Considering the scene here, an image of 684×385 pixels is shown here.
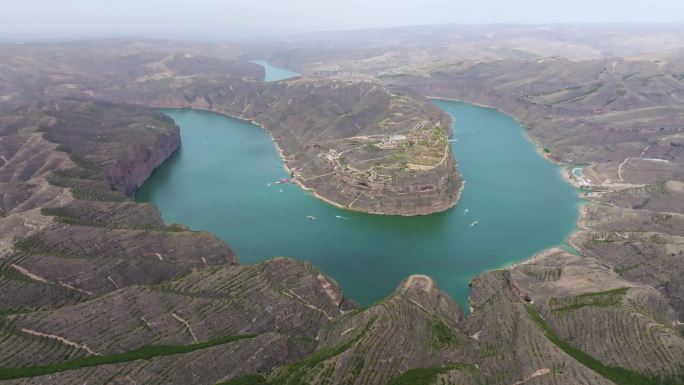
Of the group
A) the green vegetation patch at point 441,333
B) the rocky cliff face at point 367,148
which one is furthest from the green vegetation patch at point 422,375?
the rocky cliff face at point 367,148

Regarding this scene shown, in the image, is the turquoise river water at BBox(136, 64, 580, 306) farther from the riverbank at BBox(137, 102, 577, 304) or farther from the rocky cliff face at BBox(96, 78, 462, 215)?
the rocky cliff face at BBox(96, 78, 462, 215)

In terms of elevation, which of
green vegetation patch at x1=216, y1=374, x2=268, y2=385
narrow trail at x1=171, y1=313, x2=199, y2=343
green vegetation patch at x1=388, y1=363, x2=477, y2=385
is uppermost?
narrow trail at x1=171, y1=313, x2=199, y2=343

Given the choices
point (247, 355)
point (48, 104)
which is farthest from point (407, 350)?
point (48, 104)

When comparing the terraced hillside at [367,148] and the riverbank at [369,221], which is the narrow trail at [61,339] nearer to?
the riverbank at [369,221]

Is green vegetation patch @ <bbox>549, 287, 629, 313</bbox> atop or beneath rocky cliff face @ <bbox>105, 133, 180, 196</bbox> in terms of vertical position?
beneath

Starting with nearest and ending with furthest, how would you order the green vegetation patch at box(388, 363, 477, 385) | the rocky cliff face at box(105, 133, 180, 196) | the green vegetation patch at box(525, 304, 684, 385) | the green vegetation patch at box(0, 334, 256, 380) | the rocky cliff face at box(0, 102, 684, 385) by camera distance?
the green vegetation patch at box(0, 334, 256, 380) < the green vegetation patch at box(388, 363, 477, 385) < the green vegetation patch at box(525, 304, 684, 385) < the rocky cliff face at box(0, 102, 684, 385) < the rocky cliff face at box(105, 133, 180, 196)

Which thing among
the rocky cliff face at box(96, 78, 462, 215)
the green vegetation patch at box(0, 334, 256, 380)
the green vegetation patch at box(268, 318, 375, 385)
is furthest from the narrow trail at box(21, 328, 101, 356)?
the rocky cliff face at box(96, 78, 462, 215)
